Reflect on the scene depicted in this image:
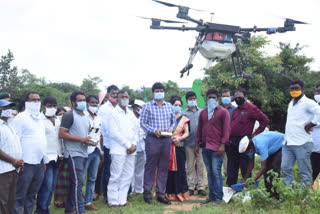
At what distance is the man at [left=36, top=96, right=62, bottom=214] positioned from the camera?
5.56 meters

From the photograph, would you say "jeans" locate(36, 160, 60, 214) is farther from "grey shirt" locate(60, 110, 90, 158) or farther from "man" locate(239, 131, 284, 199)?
"man" locate(239, 131, 284, 199)

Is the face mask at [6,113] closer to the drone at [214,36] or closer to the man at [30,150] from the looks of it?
the man at [30,150]

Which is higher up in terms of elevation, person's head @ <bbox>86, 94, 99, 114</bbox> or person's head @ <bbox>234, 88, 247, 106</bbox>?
person's head @ <bbox>234, 88, 247, 106</bbox>

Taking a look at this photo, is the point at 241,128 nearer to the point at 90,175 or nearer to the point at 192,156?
the point at 192,156

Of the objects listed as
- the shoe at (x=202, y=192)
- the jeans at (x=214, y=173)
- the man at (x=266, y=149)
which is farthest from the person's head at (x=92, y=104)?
the shoe at (x=202, y=192)

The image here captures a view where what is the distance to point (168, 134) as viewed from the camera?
6.57 m

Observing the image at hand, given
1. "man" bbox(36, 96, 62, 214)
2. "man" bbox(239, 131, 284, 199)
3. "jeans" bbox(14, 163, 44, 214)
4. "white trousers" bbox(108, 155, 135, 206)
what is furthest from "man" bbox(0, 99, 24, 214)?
"man" bbox(239, 131, 284, 199)

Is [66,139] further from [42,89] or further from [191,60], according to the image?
[42,89]

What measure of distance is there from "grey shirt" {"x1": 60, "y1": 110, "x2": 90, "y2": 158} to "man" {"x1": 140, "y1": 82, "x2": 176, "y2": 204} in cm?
133

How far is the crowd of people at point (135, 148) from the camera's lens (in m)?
4.96

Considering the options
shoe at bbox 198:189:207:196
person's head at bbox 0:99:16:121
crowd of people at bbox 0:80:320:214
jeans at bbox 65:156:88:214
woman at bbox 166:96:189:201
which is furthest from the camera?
shoe at bbox 198:189:207:196

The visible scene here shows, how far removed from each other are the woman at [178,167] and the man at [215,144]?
660mm

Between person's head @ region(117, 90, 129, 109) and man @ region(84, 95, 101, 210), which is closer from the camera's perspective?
man @ region(84, 95, 101, 210)

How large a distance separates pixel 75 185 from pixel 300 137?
3.51 meters
